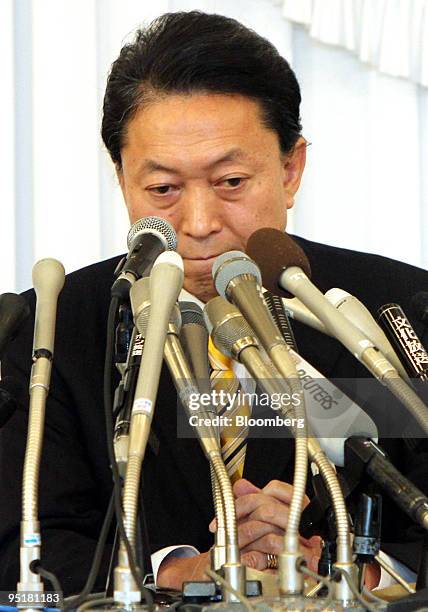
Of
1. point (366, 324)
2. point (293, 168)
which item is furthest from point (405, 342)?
point (293, 168)

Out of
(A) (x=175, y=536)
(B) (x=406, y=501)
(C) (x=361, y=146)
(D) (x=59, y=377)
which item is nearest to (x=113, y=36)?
(C) (x=361, y=146)

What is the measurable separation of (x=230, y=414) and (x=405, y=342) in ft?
1.46

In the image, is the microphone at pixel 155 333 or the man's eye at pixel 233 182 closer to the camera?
the microphone at pixel 155 333

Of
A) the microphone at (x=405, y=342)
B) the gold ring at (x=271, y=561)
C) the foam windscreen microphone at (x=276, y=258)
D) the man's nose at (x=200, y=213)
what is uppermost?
the man's nose at (x=200, y=213)

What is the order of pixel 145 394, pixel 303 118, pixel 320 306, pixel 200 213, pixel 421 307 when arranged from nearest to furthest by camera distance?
pixel 145 394 < pixel 320 306 < pixel 421 307 < pixel 200 213 < pixel 303 118

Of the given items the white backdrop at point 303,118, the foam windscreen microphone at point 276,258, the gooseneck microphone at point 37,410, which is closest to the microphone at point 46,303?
the gooseneck microphone at point 37,410

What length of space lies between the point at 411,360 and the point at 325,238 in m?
1.57

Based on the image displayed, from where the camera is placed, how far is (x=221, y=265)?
49.3 inches

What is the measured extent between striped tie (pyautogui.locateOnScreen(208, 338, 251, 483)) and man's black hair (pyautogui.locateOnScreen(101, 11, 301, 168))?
46 cm

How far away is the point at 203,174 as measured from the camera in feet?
6.09

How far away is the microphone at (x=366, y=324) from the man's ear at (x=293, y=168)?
2.56 ft

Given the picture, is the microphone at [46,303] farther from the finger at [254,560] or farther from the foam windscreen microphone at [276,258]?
the finger at [254,560]

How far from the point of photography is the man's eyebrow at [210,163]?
1856 mm

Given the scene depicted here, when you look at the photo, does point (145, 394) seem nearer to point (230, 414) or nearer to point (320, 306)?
point (320, 306)
